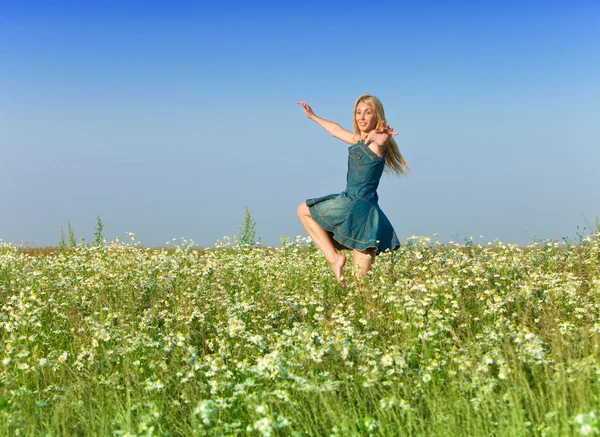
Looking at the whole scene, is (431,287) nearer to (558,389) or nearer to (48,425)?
(558,389)

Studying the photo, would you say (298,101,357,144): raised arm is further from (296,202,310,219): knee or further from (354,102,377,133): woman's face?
(296,202,310,219): knee

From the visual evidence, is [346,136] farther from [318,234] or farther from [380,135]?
[318,234]

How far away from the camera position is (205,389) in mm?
5535

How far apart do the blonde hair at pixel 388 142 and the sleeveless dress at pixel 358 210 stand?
11.9 inches

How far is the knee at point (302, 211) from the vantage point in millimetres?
10195

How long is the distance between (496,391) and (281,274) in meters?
4.76

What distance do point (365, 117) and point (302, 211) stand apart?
172 cm

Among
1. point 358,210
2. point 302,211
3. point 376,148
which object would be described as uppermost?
point 376,148

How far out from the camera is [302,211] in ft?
33.7

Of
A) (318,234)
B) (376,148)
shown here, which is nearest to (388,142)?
(376,148)

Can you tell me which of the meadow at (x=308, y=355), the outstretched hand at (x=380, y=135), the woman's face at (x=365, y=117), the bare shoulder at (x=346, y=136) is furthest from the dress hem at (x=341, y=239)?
the woman's face at (x=365, y=117)

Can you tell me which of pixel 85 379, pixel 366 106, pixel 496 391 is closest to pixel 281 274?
pixel 366 106

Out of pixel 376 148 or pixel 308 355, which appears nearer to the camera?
pixel 308 355

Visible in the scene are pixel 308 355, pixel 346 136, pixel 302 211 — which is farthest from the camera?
pixel 346 136
